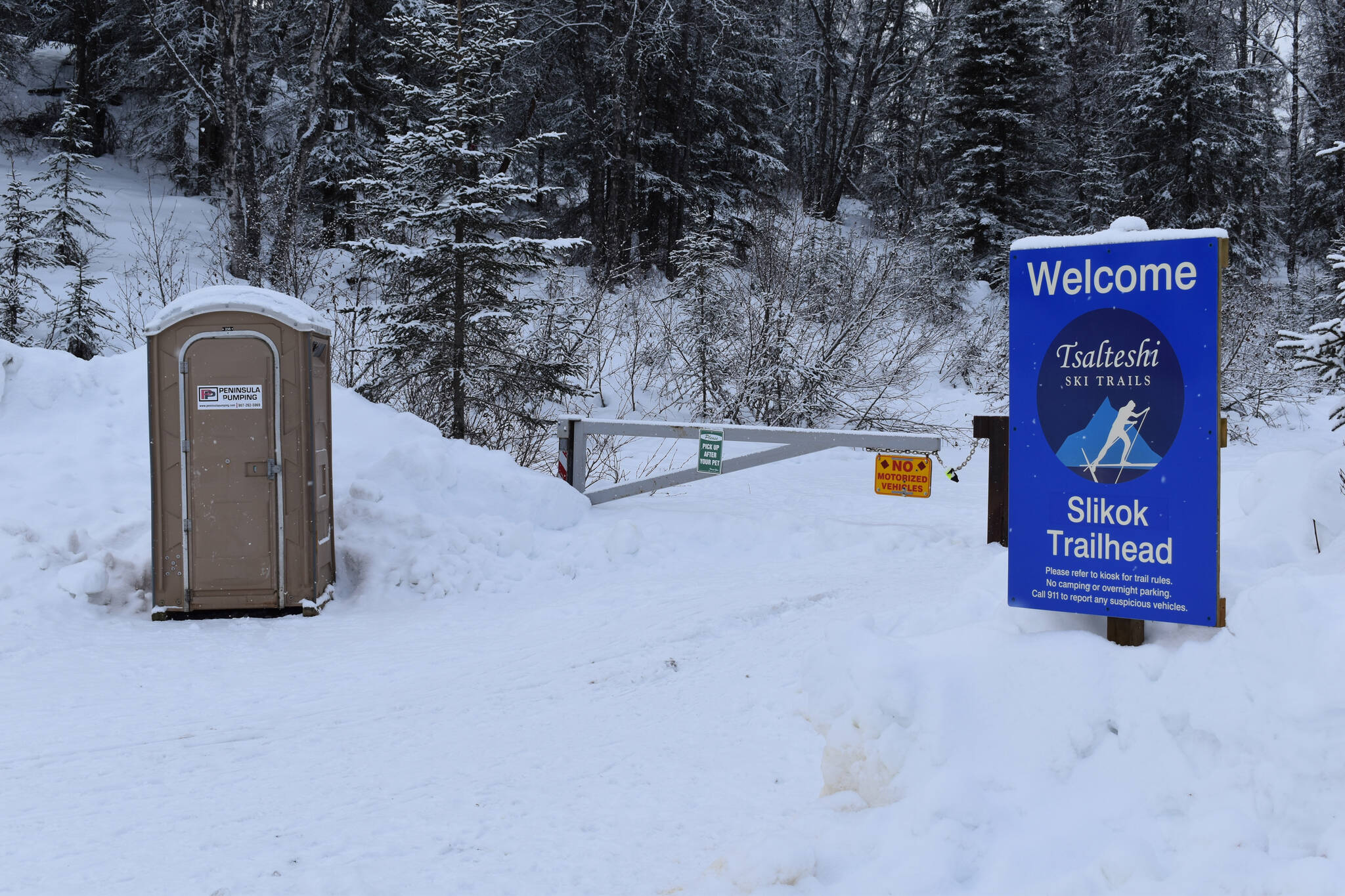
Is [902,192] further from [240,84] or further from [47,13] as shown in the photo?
[47,13]

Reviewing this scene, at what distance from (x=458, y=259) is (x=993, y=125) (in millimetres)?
20572

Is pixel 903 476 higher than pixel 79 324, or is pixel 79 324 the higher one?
pixel 79 324

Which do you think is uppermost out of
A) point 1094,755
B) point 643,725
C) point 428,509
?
point 428,509

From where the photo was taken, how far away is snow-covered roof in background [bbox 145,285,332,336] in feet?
21.5

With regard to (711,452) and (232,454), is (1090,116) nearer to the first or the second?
(711,452)

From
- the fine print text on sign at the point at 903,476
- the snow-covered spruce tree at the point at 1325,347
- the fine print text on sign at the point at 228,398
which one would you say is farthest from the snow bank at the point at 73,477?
the snow-covered spruce tree at the point at 1325,347

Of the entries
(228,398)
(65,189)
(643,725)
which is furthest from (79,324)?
(643,725)

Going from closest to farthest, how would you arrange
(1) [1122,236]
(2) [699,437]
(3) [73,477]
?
1. (1) [1122,236]
2. (3) [73,477]
3. (2) [699,437]

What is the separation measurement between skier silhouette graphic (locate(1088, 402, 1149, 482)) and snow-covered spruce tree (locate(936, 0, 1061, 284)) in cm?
2342

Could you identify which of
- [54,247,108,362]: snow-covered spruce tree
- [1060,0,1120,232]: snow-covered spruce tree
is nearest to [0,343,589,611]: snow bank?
[54,247,108,362]: snow-covered spruce tree

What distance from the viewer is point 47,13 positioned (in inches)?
1245

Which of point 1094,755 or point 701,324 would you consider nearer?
point 1094,755

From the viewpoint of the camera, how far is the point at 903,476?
8.66m

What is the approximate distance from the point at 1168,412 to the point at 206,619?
6267mm
